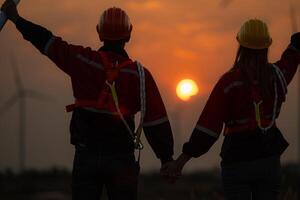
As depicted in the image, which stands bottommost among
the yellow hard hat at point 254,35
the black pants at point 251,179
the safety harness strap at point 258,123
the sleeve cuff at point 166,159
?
the black pants at point 251,179

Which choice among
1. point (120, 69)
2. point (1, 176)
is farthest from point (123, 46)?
point (1, 176)

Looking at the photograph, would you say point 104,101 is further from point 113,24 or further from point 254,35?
point 254,35

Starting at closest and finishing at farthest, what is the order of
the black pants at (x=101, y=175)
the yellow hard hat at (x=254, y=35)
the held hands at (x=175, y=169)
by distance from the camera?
the black pants at (x=101, y=175) → the yellow hard hat at (x=254, y=35) → the held hands at (x=175, y=169)

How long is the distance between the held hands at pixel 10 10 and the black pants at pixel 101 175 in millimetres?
1575

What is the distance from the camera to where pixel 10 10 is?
34.2 feet

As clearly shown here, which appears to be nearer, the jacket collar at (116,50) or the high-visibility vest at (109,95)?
the high-visibility vest at (109,95)

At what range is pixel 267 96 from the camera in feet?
33.7

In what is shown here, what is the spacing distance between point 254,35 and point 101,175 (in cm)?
218

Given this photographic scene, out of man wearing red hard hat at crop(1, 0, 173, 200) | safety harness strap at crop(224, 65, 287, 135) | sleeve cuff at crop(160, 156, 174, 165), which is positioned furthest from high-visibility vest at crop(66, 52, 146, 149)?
safety harness strap at crop(224, 65, 287, 135)

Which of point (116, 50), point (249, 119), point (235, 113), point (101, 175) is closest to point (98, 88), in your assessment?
point (116, 50)

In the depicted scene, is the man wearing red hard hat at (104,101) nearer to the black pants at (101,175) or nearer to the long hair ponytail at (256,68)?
the black pants at (101,175)

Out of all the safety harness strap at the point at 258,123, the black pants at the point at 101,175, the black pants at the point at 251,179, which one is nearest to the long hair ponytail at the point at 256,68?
the safety harness strap at the point at 258,123

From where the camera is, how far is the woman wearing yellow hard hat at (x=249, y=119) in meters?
10.1

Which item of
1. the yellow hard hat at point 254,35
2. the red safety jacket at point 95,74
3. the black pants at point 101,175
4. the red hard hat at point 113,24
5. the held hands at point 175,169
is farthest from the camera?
the held hands at point 175,169
